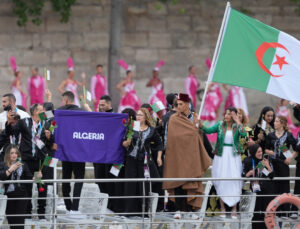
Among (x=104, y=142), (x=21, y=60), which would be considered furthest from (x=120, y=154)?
(x=21, y=60)

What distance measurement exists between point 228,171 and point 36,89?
985cm

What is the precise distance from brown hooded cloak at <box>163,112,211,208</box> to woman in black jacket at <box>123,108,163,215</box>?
0.39 m

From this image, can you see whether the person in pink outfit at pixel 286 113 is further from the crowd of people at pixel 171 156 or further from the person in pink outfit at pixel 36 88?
the crowd of people at pixel 171 156

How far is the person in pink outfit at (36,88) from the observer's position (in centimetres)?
2272

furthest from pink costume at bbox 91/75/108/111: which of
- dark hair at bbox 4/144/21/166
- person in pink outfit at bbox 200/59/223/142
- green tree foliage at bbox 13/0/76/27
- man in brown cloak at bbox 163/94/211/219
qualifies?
dark hair at bbox 4/144/21/166

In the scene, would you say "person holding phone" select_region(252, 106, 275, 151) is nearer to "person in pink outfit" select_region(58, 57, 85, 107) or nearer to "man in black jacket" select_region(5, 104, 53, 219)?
"man in black jacket" select_region(5, 104, 53, 219)

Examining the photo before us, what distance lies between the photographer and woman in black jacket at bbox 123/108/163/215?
Answer: 13492mm

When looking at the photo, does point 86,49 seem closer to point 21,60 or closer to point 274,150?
point 21,60

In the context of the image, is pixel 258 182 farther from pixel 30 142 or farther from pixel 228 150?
pixel 30 142

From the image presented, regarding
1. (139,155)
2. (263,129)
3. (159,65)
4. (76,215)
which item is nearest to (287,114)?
(159,65)

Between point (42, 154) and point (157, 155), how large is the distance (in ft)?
5.49

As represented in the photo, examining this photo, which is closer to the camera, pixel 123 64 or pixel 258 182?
pixel 258 182

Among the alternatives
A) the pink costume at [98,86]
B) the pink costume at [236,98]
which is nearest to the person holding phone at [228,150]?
the pink costume at [98,86]

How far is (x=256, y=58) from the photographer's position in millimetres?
13219
